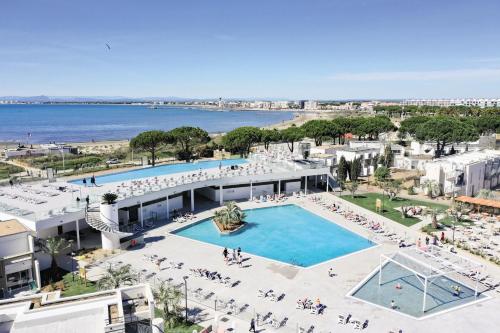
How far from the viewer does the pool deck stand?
57.6 feet

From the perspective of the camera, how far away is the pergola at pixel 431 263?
1984 cm

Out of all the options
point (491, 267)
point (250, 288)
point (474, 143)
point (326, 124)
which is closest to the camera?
point (250, 288)

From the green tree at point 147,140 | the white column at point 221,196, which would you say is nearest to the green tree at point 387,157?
the white column at point 221,196

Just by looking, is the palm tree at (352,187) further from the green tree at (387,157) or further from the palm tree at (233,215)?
the palm tree at (233,215)

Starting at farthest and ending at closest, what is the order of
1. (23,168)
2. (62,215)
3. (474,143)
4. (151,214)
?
1. (474,143)
2. (23,168)
3. (151,214)
4. (62,215)

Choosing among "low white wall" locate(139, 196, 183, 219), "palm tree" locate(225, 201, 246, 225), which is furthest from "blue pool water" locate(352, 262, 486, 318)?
"low white wall" locate(139, 196, 183, 219)

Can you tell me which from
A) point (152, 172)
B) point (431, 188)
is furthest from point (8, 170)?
point (431, 188)

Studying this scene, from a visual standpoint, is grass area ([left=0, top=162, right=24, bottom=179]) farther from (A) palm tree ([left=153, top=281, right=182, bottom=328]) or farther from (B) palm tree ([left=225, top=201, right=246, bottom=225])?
(A) palm tree ([left=153, top=281, right=182, bottom=328])

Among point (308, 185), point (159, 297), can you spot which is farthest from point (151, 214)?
point (308, 185)

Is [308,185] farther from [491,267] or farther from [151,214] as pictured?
[491,267]

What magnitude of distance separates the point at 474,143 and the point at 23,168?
68.7m

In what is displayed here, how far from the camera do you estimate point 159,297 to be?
1764 centimetres

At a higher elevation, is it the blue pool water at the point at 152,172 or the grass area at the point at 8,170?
the blue pool water at the point at 152,172

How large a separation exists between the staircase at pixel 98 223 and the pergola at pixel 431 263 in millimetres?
17286
